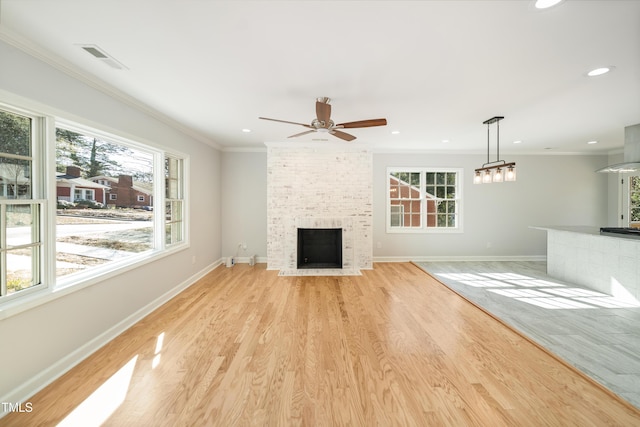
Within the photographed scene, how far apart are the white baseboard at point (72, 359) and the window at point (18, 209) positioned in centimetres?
67

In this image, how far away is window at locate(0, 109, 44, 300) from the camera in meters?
1.81

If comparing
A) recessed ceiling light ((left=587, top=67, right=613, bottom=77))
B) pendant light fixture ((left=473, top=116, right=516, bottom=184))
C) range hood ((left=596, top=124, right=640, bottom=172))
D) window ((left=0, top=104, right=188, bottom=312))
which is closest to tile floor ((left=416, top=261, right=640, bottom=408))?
pendant light fixture ((left=473, top=116, right=516, bottom=184))

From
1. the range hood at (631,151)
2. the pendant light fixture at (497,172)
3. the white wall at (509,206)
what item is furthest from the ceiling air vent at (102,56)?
the range hood at (631,151)

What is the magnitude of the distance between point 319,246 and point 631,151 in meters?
5.31

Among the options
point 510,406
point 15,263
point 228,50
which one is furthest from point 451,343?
point 15,263

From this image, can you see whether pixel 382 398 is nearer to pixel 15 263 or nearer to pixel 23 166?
pixel 15 263

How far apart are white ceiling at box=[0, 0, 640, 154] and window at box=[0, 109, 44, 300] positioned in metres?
0.66

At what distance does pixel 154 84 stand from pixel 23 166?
4.22ft

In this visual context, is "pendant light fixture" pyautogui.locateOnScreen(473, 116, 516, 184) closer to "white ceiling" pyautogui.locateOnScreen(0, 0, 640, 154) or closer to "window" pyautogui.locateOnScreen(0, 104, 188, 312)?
"white ceiling" pyautogui.locateOnScreen(0, 0, 640, 154)

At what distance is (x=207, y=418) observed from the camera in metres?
1.64

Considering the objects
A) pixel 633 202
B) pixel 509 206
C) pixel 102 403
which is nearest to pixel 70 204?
pixel 102 403

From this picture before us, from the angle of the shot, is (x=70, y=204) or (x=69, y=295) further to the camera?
(x=70, y=204)

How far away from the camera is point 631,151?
3.82 m

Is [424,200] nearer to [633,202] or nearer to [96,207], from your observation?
[633,202]
